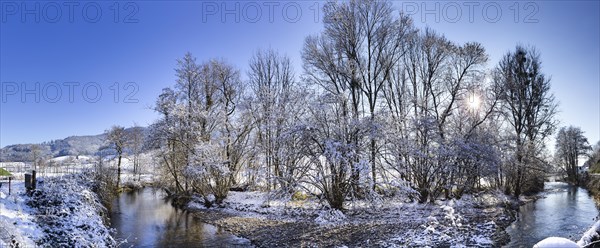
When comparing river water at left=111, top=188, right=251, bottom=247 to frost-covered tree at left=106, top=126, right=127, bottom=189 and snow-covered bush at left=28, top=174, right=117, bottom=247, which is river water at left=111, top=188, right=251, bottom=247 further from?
frost-covered tree at left=106, top=126, right=127, bottom=189

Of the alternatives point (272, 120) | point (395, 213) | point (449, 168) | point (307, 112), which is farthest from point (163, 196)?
point (449, 168)

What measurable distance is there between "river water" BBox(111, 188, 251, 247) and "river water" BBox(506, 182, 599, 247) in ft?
35.0

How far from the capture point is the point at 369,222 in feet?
49.5

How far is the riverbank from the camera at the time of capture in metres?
12.2

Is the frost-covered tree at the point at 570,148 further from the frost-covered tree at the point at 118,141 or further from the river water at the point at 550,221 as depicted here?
the frost-covered tree at the point at 118,141

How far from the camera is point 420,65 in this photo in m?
24.2

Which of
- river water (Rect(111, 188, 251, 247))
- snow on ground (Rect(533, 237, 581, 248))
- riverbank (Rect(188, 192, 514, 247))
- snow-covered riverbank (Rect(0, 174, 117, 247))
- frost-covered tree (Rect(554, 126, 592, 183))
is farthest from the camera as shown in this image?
frost-covered tree (Rect(554, 126, 592, 183))

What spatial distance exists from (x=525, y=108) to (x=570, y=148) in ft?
90.2

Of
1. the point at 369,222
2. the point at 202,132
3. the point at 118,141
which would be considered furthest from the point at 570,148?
the point at 118,141

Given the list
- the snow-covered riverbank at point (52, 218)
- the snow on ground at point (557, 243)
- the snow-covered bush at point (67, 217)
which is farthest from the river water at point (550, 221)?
the snow-covered riverbank at point (52, 218)

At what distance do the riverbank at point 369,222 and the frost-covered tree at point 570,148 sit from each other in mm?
31341

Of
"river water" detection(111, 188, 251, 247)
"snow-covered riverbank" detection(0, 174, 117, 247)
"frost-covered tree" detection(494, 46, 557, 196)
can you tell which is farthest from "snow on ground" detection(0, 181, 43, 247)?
"frost-covered tree" detection(494, 46, 557, 196)

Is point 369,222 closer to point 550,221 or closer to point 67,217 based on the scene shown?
point 550,221

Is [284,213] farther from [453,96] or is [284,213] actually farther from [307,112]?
[453,96]
